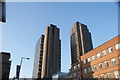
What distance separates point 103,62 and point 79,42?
344 feet

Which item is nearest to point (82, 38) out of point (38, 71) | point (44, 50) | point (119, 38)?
point (44, 50)

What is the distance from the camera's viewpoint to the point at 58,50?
12306 centimetres

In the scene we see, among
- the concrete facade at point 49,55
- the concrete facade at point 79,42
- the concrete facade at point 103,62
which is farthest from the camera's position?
the concrete facade at point 79,42

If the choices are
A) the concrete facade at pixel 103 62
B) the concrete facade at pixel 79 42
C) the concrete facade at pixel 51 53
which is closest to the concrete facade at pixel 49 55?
the concrete facade at pixel 51 53

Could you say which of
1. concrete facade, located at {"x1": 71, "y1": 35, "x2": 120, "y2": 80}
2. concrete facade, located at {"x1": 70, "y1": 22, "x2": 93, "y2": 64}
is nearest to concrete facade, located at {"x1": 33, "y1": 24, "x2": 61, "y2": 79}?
concrete facade, located at {"x1": 70, "y1": 22, "x2": 93, "y2": 64}

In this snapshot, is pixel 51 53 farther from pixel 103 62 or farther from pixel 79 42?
pixel 103 62

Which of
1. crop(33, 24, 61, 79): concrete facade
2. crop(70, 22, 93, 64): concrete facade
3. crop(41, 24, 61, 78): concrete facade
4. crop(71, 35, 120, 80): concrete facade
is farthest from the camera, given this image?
crop(70, 22, 93, 64): concrete facade

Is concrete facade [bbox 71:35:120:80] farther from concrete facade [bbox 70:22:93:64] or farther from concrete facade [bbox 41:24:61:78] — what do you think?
concrete facade [bbox 70:22:93:64]

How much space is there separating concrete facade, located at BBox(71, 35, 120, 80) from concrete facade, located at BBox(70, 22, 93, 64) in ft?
292

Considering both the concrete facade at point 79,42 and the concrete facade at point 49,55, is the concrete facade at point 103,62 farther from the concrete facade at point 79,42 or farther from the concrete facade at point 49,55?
the concrete facade at point 79,42

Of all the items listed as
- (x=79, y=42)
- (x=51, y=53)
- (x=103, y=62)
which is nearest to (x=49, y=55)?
(x=51, y=53)

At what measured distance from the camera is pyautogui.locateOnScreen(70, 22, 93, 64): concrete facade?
445 feet

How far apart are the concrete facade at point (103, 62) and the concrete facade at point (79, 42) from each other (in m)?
88.9

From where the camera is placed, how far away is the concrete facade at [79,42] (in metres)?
136
